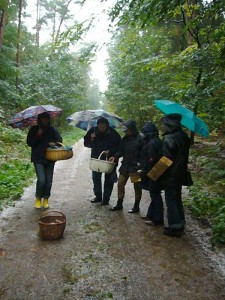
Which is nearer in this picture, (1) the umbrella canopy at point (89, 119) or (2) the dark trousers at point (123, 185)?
(2) the dark trousers at point (123, 185)

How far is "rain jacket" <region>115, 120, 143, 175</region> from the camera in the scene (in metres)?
6.38

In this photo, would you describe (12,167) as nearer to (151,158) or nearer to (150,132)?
(150,132)

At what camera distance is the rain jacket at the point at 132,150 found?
20.9 ft

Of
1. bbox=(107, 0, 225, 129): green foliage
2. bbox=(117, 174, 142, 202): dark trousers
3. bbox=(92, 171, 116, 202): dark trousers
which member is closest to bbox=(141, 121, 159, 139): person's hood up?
bbox=(117, 174, 142, 202): dark trousers

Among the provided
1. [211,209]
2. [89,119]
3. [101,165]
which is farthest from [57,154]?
[211,209]

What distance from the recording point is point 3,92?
17844 millimetres

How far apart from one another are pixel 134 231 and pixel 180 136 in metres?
2.00

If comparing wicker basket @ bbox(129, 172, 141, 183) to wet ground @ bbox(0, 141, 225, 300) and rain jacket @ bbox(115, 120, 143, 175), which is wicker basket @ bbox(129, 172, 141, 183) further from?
wet ground @ bbox(0, 141, 225, 300)

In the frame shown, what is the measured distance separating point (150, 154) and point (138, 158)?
905 millimetres

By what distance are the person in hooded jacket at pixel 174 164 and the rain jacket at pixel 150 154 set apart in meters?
0.34

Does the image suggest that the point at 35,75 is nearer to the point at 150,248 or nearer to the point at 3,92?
the point at 3,92

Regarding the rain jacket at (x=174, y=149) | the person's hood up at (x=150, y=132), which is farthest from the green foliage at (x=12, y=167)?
the rain jacket at (x=174, y=149)

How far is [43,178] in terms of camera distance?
21.3ft

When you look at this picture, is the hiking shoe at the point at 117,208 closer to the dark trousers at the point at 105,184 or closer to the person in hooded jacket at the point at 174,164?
the dark trousers at the point at 105,184
